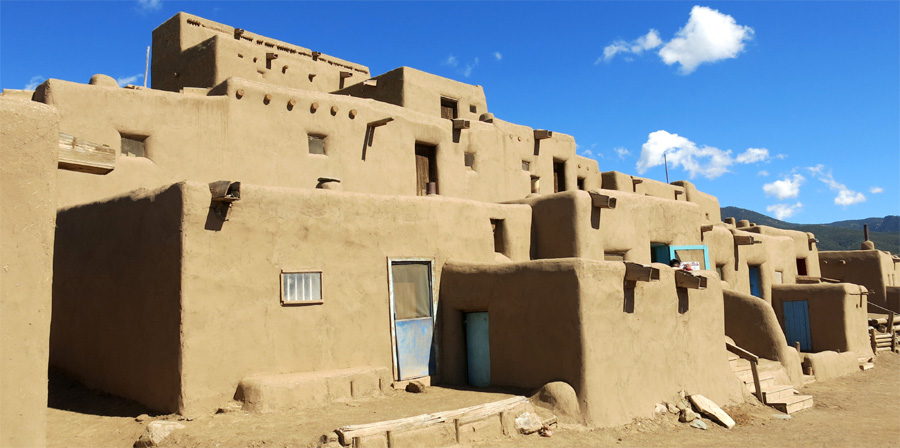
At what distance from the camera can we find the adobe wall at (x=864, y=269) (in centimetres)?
2820

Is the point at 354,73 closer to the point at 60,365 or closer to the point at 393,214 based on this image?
the point at 393,214

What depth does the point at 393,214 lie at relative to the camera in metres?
12.8

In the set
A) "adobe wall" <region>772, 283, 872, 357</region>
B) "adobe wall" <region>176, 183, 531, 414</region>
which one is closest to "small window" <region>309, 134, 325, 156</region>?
"adobe wall" <region>176, 183, 531, 414</region>

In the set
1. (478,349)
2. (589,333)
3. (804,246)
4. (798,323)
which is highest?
(804,246)

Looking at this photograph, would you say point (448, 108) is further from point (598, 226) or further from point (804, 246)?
point (804, 246)

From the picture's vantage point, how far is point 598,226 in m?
16.0

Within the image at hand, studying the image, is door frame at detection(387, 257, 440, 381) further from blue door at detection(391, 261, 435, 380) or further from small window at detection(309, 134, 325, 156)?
small window at detection(309, 134, 325, 156)

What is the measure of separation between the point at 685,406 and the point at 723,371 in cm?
210

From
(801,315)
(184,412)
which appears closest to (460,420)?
(184,412)

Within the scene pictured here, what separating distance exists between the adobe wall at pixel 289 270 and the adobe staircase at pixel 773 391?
23.7ft

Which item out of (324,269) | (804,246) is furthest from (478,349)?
(804,246)

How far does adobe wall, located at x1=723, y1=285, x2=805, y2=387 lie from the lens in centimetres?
1664

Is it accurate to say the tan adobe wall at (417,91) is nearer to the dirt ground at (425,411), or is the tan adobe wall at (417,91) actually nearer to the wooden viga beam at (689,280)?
the wooden viga beam at (689,280)

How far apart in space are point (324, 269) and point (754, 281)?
1571 centimetres
